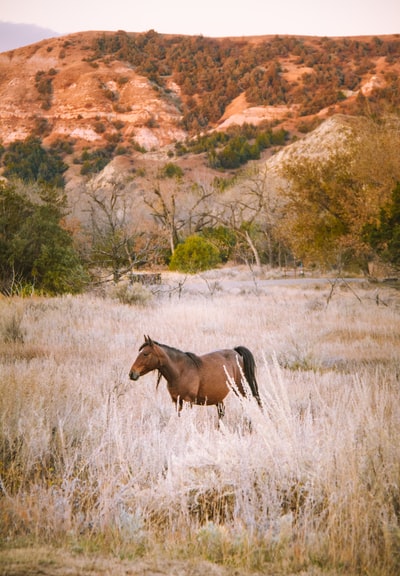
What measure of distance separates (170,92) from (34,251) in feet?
606

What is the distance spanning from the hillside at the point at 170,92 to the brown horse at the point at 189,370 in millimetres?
115052

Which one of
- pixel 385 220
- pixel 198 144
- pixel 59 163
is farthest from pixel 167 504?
pixel 59 163

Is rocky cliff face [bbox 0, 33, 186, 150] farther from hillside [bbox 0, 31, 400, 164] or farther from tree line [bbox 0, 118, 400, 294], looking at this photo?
tree line [bbox 0, 118, 400, 294]

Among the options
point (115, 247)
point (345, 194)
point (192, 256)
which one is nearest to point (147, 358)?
point (115, 247)

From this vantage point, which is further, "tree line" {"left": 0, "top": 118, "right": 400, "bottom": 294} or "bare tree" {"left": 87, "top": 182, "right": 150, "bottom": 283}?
"bare tree" {"left": 87, "top": 182, "right": 150, "bottom": 283}

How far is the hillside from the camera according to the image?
139225mm

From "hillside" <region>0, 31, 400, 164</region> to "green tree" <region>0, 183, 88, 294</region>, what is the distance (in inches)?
4155

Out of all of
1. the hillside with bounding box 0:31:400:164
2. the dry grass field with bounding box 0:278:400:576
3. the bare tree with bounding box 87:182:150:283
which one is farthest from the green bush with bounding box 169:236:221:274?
the hillside with bounding box 0:31:400:164

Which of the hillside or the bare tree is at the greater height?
the hillside

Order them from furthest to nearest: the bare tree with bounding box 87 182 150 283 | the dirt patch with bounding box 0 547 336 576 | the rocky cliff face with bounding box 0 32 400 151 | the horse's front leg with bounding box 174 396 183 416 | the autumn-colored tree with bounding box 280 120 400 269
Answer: the rocky cliff face with bounding box 0 32 400 151, the autumn-colored tree with bounding box 280 120 400 269, the bare tree with bounding box 87 182 150 283, the horse's front leg with bounding box 174 396 183 416, the dirt patch with bounding box 0 547 336 576

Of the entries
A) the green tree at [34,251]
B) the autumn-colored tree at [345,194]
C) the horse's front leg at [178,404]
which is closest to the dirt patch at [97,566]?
the horse's front leg at [178,404]

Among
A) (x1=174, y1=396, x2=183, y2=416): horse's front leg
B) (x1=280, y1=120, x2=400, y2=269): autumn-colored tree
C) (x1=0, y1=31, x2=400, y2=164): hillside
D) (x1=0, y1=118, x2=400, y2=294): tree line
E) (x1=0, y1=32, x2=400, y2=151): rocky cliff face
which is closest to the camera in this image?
(x1=174, y1=396, x2=183, y2=416): horse's front leg

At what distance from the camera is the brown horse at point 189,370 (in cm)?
397

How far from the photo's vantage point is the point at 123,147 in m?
132
